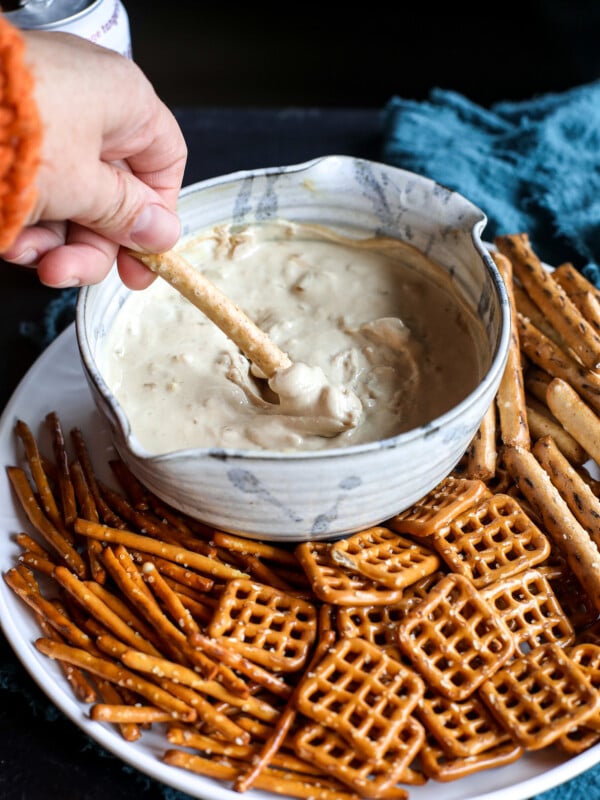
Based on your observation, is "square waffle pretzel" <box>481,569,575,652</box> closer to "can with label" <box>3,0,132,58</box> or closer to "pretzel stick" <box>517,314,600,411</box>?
"pretzel stick" <box>517,314,600,411</box>

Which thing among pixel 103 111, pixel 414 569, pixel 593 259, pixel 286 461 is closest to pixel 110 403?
pixel 286 461

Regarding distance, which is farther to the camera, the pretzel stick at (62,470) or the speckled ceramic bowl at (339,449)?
the pretzel stick at (62,470)

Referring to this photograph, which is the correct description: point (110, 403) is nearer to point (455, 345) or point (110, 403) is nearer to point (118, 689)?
point (118, 689)

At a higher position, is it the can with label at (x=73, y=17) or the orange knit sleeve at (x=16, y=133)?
the orange knit sleeve at (x=16, y=133)

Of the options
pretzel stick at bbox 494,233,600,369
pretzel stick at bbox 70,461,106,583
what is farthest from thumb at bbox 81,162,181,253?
pretzel stick at bbox 494,233,600,369

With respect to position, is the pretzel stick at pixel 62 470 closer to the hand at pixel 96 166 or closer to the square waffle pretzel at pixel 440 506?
the hand at pixel 96 166

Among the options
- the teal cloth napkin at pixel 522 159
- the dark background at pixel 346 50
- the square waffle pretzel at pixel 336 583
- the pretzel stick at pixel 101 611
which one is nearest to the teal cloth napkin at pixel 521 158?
the teal cloth napkin at pixel 522 159
